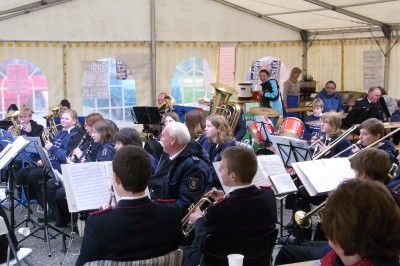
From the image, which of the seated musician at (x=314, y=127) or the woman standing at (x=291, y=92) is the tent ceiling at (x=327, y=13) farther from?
the seated musician at (x=314, y=127)

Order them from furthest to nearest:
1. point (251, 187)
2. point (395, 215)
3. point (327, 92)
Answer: point (327, 92), point (251, 187), point (395, 215)

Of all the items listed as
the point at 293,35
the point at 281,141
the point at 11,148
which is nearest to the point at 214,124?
the point at 281,141

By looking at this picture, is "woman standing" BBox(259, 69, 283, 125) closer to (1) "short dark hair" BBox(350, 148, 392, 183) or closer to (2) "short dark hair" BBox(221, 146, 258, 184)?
(1) "short dark hair" BBox(350, 148, 392, 183)

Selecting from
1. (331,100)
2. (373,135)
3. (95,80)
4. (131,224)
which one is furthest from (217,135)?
(95,80)

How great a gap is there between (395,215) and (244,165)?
1.43 m

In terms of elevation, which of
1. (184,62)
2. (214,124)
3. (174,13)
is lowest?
(214,124)

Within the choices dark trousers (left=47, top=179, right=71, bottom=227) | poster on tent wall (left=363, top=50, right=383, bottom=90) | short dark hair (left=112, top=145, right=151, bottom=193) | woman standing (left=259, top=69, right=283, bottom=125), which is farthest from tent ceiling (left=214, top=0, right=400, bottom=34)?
short dark hair (left=112, top=145, right=151, bottom=193)

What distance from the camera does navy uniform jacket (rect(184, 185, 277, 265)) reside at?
312cm

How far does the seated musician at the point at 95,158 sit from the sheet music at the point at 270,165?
5.46 ft

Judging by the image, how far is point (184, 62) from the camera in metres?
11.8

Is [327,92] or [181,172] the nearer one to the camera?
[181,172]

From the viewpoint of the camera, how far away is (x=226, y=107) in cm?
756

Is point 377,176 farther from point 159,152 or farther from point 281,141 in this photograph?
point 159,152

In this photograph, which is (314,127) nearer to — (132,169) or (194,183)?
(194,183)
